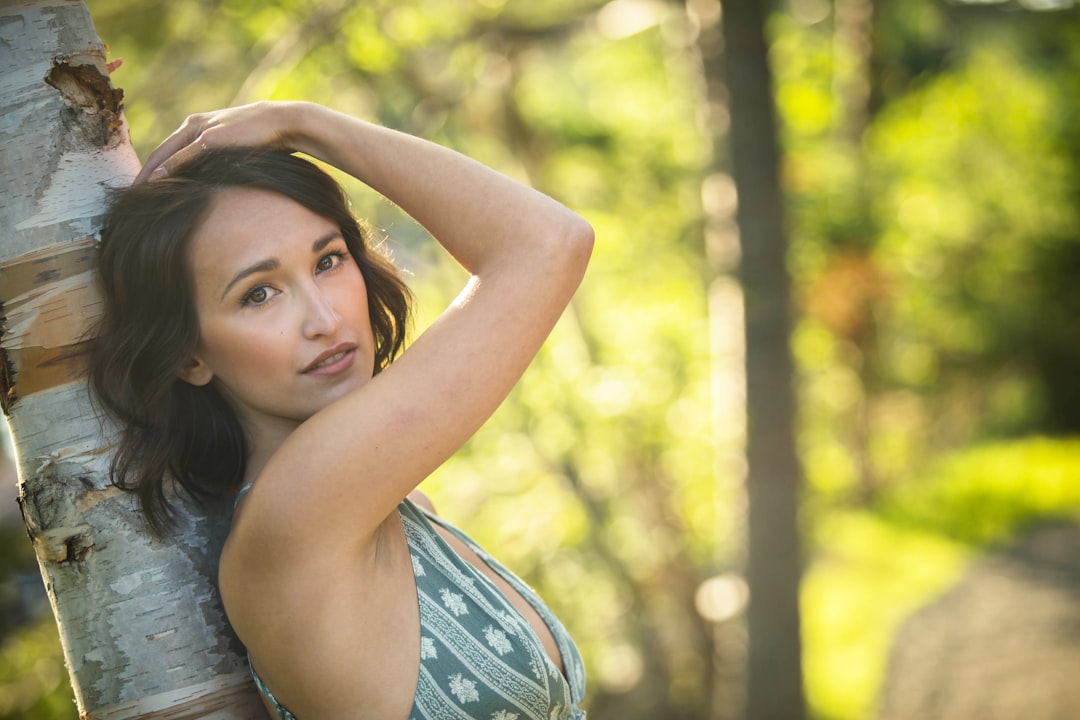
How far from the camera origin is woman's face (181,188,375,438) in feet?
4.48

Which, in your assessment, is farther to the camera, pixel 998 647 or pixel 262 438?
pixel 998 647

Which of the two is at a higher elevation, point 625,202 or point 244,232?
point 244,232

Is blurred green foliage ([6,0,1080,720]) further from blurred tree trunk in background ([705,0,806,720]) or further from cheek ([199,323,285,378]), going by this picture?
cheek ([199,323,285,378])

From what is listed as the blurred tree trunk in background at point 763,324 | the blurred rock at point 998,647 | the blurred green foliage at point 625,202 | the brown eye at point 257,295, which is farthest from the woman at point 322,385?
the blurred rock at point 998,647

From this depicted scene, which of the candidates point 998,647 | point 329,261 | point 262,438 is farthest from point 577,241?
point 998,647

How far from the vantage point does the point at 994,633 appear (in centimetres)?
783

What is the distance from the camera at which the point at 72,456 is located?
4.29 feet

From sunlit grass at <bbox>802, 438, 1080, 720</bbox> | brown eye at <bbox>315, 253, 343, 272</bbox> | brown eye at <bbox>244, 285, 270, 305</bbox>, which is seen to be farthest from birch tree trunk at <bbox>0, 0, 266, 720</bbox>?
sunlit grass at <bbox>802, 438, 1080, 720</bbox>

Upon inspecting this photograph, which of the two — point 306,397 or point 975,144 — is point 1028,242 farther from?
point 306,397

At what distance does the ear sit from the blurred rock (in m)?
6.51

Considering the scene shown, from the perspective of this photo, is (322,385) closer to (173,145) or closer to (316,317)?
(316,317)

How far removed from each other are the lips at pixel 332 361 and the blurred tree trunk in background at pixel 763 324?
3.32 meters

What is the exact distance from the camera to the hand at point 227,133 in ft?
4.70

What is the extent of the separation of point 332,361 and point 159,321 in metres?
0.26
